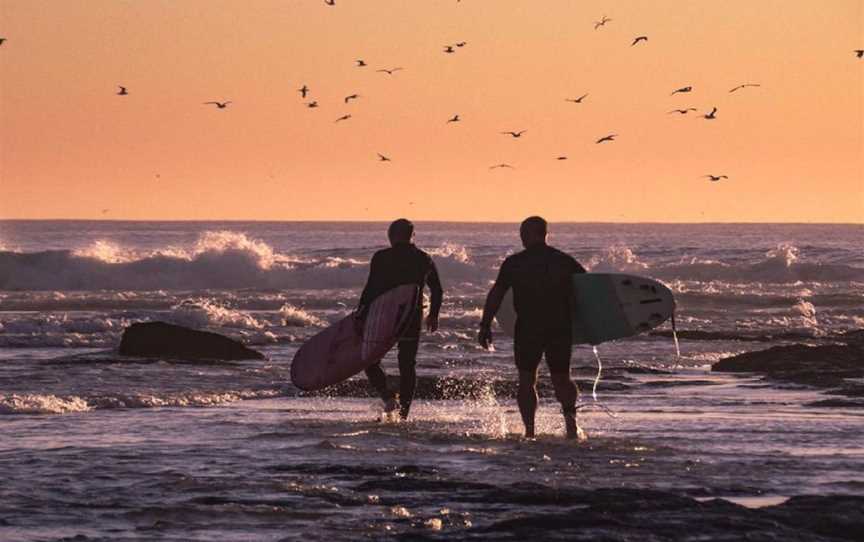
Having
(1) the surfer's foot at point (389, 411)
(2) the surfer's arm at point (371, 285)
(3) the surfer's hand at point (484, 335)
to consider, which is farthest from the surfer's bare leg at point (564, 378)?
(2) the surfer's arm at point (371, 285)

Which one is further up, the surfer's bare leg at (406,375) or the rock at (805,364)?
the surfer's bare leg at (406,375)

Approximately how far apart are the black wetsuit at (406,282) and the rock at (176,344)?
27.5 feet

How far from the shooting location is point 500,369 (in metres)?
21.2

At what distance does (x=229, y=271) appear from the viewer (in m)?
58.0

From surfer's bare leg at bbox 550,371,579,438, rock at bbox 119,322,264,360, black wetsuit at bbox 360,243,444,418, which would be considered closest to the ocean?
surfer's bare leg at bbox 550,371,579,438

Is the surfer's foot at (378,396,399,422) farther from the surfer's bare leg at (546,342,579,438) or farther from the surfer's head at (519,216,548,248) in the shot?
the surfer's head at (519,216,548,248)

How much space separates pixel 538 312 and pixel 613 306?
4.25 ft

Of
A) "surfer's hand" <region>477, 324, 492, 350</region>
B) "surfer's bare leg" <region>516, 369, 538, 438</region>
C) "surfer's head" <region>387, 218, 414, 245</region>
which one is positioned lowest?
"surfer's bare leg" <region>516, 369, 538, 438</region>

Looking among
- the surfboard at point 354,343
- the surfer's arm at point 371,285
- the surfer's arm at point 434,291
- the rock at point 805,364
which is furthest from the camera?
the rock at point 805,364

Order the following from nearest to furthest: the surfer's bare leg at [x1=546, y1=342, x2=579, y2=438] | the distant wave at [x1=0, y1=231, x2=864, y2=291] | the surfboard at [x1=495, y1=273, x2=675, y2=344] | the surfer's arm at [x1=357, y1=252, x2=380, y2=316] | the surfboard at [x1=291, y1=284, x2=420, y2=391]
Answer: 1. the surfer's bare leg at [x1=546, y1=342, x2=579, y2=438]
2. the surfboard at [x1=495, y1=273, x2=675, y2=344]
3. the surfboard at [x1=291, y1=284, x2=420, y2=391]
4. the surfer's arm at [x1=357, y1=252, x2=380, y2=316]
5. the distant wave at [x1=0, y1=231, x2=864, y2=291]

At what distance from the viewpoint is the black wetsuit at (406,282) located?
13.9 metres

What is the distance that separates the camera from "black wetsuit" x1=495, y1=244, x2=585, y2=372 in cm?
1261

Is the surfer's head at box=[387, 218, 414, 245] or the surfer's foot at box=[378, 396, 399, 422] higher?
the surfer's head at box=[387, 218, 414, 245]

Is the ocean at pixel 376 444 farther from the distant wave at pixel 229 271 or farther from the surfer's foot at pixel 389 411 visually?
the distant wave at pixel 229 271
